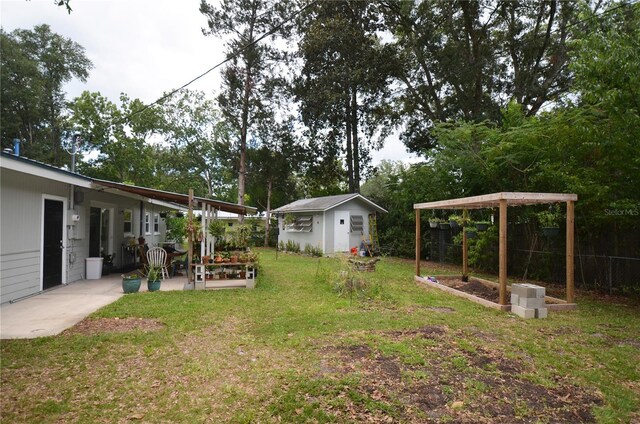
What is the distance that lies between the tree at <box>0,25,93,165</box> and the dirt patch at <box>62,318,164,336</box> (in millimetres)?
25236

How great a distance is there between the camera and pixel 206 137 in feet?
108

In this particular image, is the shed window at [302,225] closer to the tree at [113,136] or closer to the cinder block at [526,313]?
the cinder block at [526,313]

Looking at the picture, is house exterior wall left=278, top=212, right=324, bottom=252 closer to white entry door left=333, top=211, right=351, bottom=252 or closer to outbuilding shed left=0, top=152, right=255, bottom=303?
white entry door left=333, top=211, right=351, bottom=252

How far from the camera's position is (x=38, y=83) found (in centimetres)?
2492

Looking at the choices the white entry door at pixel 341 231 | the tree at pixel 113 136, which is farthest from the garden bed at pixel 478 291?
the tree at pixel 113 136

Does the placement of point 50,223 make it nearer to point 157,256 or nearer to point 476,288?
point 157,256

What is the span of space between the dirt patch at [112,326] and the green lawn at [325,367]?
0.03 m

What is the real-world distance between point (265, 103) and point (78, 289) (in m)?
16.9

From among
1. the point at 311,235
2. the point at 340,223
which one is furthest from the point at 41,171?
the point at 311,235

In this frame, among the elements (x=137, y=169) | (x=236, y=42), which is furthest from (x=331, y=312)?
(x=137, y=169)

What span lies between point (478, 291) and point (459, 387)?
520cm

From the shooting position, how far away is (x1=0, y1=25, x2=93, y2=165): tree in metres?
24.1

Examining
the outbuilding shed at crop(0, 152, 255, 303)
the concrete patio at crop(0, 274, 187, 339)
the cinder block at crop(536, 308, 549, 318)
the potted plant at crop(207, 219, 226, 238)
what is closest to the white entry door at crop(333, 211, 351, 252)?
the outbuilding shed at crop(0, 152, 255, 303)

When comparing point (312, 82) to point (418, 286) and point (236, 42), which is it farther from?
point (418, 286)
